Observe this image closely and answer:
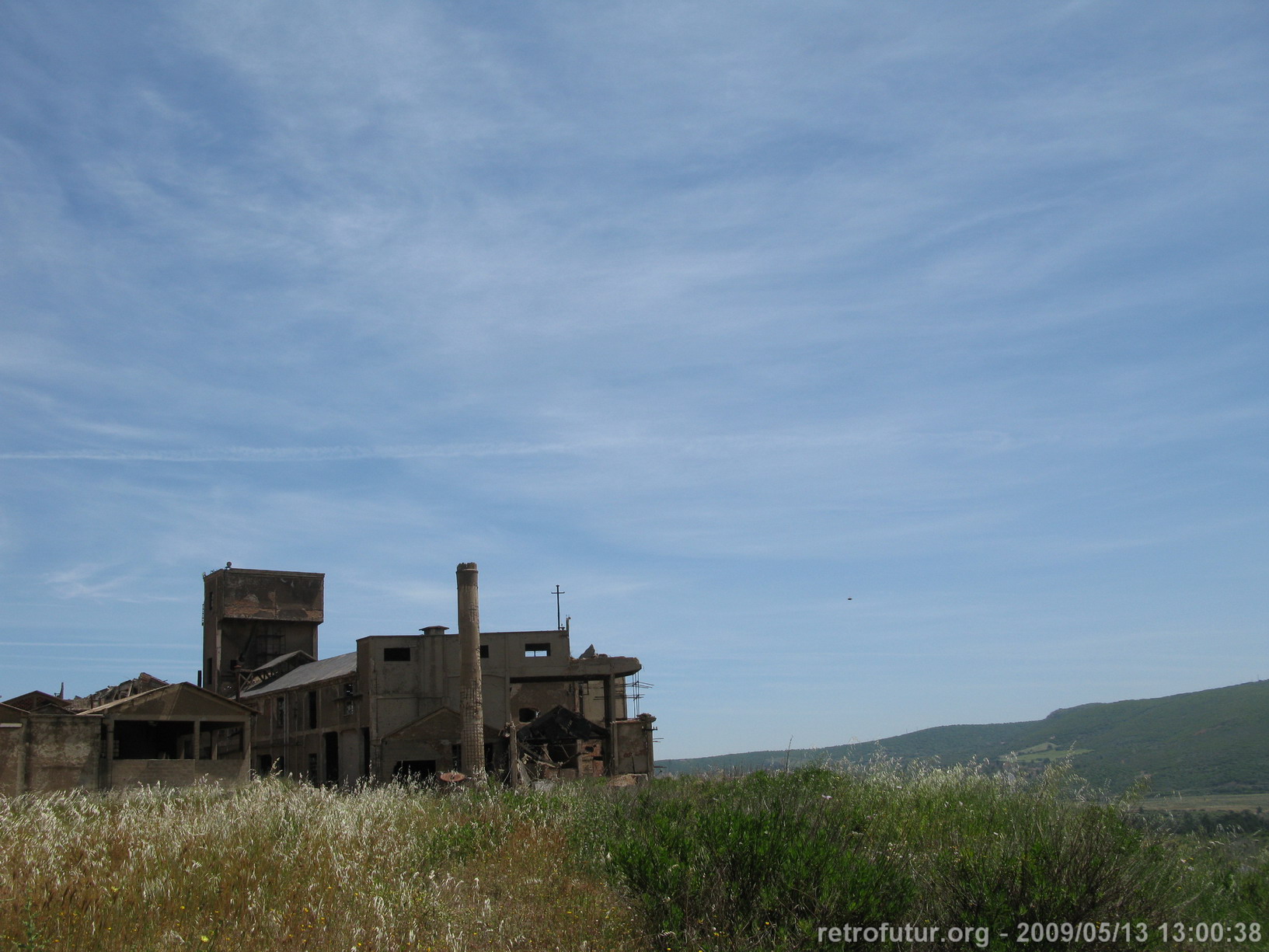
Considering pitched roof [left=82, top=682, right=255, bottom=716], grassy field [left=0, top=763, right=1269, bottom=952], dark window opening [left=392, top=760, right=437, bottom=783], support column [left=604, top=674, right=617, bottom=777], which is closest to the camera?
grassy field [left=0, top=763, right=1269, bottom=952]

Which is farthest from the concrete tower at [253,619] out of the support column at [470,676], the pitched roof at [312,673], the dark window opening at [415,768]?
the support column at [470,676]

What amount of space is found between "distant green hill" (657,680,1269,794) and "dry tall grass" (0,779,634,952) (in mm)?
34650

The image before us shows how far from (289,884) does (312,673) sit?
43944mm

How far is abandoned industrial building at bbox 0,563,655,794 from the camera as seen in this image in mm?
33781

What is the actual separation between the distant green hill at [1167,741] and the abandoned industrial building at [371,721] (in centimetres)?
630

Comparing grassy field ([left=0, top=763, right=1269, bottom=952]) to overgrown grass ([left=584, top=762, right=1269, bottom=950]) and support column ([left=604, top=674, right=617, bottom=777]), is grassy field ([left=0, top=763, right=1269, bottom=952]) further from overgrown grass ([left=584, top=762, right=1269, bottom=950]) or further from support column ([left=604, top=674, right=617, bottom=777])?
support column ([left=604, top=674, right=617, bottom=777])

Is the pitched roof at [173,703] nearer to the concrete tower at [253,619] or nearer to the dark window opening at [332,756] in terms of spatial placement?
the dark window opening at [332,756]

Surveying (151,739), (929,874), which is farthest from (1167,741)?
(929,874)

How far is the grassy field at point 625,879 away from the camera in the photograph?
26.5 ft

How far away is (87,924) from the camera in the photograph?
753 centimetres

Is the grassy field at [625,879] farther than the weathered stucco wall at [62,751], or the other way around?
the weathered stucco wall at [62,751]

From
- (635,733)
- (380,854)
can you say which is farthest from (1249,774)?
(380,854)

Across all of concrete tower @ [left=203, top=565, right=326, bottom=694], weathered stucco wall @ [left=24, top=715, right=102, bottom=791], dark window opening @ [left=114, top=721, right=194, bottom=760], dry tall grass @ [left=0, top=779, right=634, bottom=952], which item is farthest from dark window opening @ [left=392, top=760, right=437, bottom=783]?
dry tall grass @ [left=0, top=779, right=634, bottom=952]

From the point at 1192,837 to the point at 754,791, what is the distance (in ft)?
17.3
